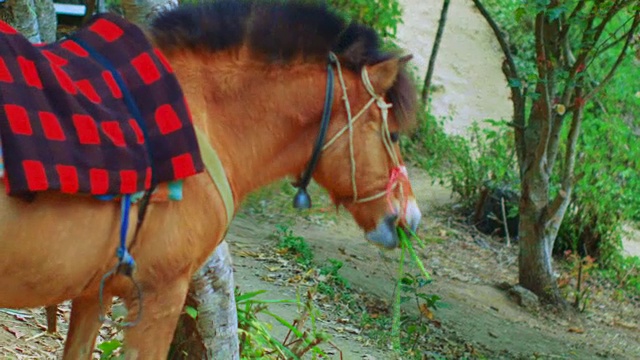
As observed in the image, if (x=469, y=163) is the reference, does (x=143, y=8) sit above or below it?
above

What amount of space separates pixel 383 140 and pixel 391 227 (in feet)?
1.08

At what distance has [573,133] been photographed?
7.62m

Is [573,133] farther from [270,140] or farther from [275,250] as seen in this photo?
[270,140]

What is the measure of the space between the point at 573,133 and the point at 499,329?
2.13 metres

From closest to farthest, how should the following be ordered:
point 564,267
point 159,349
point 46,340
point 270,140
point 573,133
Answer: point 159,349 → point 270,140 → point 46,340 → point 573,133 → point 564,267

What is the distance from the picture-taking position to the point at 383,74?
→ 277cm

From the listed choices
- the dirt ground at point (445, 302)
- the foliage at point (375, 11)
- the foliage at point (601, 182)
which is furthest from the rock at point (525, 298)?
the foliage at point (375, 11)

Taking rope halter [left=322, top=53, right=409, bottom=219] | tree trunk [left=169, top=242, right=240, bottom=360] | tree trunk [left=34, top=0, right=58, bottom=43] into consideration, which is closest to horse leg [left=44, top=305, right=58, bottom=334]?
tree trunk [left=169, top=242, right=240, bottom=360]

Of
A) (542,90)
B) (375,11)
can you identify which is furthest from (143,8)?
(375,11)

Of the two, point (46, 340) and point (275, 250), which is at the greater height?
point (46, 340)

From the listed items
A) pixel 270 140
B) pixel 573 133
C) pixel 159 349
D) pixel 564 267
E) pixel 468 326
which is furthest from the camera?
pixel 564 267

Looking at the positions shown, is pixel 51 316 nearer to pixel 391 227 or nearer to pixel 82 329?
pixel 82 329

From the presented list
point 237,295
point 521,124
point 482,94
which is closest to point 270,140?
point 237,295

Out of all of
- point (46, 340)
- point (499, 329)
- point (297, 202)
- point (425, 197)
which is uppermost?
point (297, 202)
